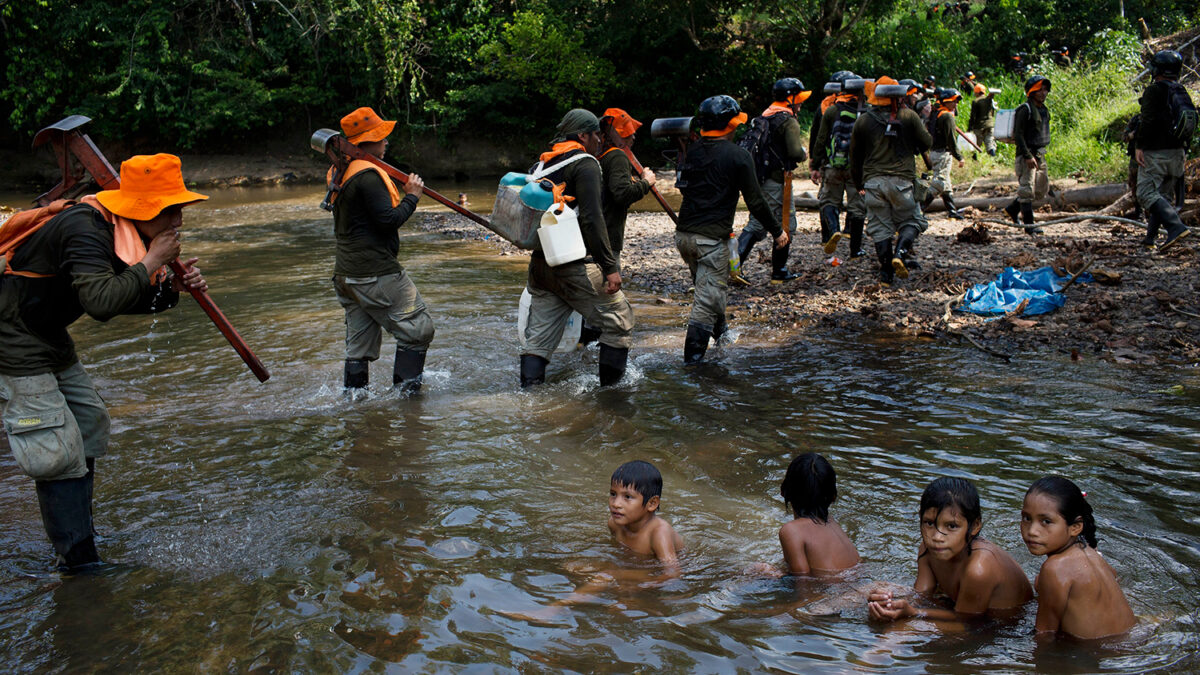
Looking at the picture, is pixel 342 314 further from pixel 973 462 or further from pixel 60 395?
pixel 973 462

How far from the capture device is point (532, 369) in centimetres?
687

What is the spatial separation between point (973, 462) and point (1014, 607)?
170cm

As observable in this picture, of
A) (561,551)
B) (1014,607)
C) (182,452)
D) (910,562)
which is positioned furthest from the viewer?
(182,452)

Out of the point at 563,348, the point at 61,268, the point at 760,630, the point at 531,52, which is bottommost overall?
the point at 760,630

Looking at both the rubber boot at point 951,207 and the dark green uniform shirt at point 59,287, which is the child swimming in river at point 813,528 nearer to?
the dark green uniform shirt at point 59,287

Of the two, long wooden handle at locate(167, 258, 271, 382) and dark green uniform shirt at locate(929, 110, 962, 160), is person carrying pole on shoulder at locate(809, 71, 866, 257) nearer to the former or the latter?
dark green uniform shirt at locate(929, 110, 962, 160)

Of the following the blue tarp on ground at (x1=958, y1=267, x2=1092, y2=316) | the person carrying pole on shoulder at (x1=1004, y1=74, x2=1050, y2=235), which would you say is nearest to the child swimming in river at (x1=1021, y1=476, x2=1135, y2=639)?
the blue tarp on ground at (x1=958, y1=267, x2=1092, y2=316)

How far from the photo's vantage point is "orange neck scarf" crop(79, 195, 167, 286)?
397 cm

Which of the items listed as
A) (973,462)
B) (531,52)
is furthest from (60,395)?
(531,52)

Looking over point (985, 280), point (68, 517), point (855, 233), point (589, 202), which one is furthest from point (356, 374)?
point (855, 233)

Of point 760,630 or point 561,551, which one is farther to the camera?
point 561,551

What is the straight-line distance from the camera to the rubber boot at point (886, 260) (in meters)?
9.30

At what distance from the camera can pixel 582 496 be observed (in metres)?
5.14

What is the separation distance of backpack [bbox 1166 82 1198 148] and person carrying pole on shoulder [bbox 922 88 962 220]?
2.51 meters
